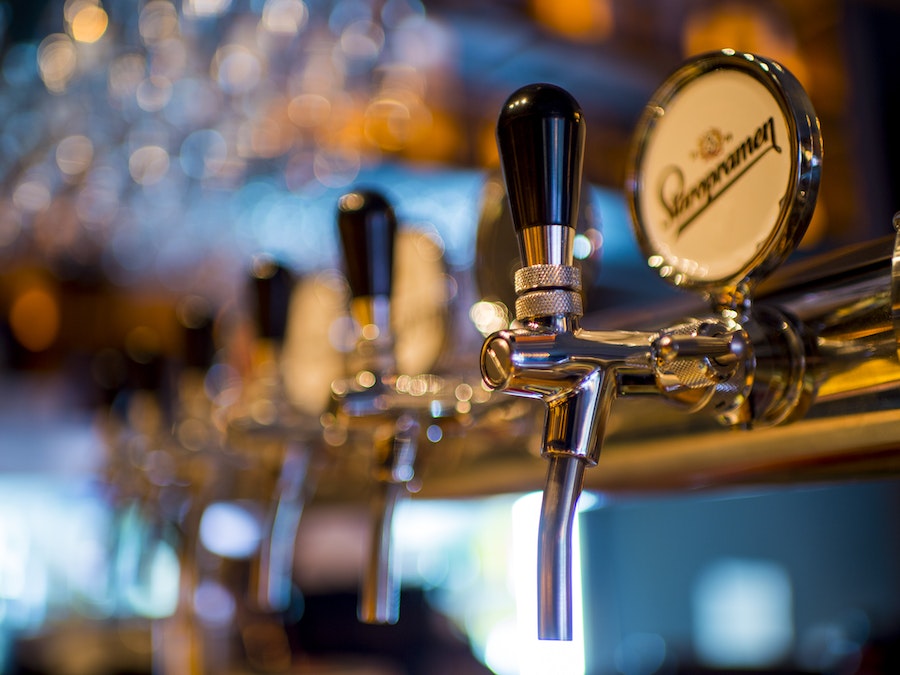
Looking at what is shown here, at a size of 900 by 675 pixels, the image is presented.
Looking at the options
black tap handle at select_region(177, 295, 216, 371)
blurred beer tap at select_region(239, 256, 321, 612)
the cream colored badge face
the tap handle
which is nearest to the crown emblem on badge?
the cream colored badge face

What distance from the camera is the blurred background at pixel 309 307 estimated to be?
4.17 feet

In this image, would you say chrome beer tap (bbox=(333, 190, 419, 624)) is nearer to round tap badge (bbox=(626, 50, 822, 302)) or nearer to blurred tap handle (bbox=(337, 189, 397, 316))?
blurred tap handle (bbox=(337, 189, 397, 316))

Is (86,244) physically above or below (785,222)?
above

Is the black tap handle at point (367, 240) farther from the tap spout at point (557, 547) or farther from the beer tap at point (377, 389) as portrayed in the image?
the tap spout at point (557, 547)

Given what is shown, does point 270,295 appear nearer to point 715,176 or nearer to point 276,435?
point 276,435

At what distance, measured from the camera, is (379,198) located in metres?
0.80

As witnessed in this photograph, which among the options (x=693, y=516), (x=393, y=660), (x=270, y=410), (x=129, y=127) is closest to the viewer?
(x=270, y=410)

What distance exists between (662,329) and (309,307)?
800 millimetres

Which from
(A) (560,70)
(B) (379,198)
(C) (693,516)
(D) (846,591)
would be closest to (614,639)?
(C) (693,516)

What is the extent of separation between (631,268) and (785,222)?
322cm

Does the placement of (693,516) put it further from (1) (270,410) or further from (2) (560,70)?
(1) (270,410)

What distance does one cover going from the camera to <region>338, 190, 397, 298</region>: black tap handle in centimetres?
79

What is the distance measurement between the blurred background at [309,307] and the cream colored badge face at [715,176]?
0.15 meters

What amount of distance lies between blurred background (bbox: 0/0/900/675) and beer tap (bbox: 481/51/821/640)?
0.11 meters
